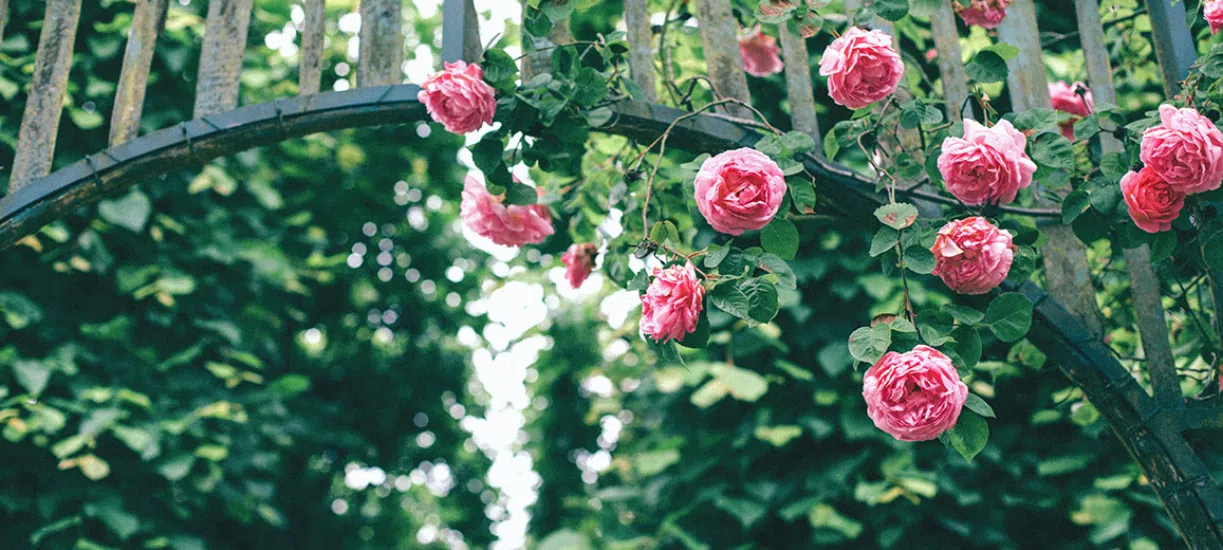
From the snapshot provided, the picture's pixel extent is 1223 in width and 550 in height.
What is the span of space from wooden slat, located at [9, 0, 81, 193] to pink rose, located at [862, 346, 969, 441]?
1330 millimetres

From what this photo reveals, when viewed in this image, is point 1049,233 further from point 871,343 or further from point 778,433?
point 778,433

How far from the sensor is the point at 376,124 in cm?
175

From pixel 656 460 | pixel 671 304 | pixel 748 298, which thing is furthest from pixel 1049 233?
pixel 656 460

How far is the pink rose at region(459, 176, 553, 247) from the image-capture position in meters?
1.94

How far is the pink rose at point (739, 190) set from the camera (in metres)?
1.51

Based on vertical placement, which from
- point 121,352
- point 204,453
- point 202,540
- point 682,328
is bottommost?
point 682,328

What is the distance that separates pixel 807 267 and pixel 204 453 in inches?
82.4

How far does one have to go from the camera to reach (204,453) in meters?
3.64

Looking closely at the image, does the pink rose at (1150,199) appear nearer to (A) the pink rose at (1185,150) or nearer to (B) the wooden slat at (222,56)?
(A) the pink rose at (1185,150)

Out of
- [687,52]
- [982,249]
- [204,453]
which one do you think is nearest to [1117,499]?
[687,52]

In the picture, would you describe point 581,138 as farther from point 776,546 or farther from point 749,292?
point 776,546

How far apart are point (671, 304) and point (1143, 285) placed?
874mm

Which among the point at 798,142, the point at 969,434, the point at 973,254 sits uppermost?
the point at 798,142

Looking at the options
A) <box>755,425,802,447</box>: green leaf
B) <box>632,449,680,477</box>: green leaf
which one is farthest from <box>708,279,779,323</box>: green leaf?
<box>632,449,680,477</box>: green leaf
